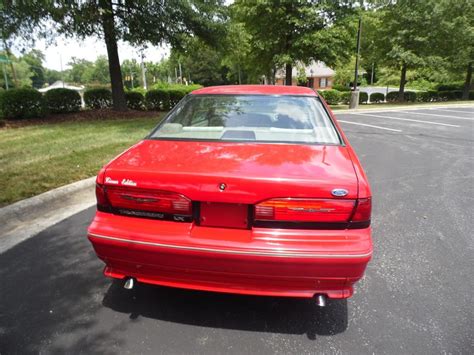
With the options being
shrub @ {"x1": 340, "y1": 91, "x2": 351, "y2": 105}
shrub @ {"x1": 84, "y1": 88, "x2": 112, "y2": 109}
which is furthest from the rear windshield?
shrub @ {"x1": 340, "y1": 91, "x2": 351, "y2": 105}

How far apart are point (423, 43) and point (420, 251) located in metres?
28.3

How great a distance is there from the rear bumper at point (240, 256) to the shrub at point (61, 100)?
12.3 metres

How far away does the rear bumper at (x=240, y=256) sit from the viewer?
1.89m

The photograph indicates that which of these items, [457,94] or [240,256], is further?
[457,94]

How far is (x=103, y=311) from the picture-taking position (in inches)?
95.1

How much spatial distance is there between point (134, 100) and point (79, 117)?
3.71 metres

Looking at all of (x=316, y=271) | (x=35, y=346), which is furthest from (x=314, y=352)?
(x=35, y=346)

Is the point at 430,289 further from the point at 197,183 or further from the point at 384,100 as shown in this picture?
the point at 384,100

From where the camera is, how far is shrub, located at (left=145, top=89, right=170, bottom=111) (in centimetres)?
1577

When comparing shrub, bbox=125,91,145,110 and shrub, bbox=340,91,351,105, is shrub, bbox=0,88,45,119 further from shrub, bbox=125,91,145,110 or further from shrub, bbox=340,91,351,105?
Answer: shrub, bbox=340,91,351,105

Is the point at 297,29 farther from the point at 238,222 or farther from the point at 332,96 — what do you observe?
the point at 238,222

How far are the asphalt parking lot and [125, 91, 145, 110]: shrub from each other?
12675 mm

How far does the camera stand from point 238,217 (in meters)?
2.00

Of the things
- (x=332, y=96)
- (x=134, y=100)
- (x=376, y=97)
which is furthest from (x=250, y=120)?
(x=376, y=97)
